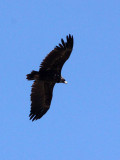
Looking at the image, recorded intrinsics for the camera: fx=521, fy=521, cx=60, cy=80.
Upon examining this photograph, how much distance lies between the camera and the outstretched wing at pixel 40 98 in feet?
78.0

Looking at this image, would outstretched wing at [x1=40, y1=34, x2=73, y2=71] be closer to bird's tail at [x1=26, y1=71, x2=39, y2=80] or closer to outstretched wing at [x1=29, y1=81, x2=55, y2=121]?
bird's tail at [x1=26, y1=71, x2=39, y2=80]

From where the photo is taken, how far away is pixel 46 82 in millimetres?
23859

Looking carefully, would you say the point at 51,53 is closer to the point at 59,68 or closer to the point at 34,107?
the point at 59,68

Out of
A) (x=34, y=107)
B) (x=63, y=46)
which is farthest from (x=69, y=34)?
(x=34, y=107)

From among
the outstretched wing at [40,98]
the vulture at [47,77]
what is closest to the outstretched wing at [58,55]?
the vulture at [47,77]

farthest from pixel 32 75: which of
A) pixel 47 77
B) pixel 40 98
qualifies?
pixel 40 98

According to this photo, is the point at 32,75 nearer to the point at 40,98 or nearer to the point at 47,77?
the point at 47,77

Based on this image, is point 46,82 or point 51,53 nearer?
point 51,53

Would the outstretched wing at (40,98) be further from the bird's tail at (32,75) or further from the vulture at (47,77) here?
the bird's tail at (32,75)

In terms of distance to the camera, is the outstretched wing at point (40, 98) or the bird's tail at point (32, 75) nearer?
the bird's tail at point (32, 75)

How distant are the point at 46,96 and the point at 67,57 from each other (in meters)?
2.61

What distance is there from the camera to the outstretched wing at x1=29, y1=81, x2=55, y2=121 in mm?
23766

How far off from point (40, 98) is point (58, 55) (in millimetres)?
2687

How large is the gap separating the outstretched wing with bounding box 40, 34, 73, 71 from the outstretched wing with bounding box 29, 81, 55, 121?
1.36 metres
